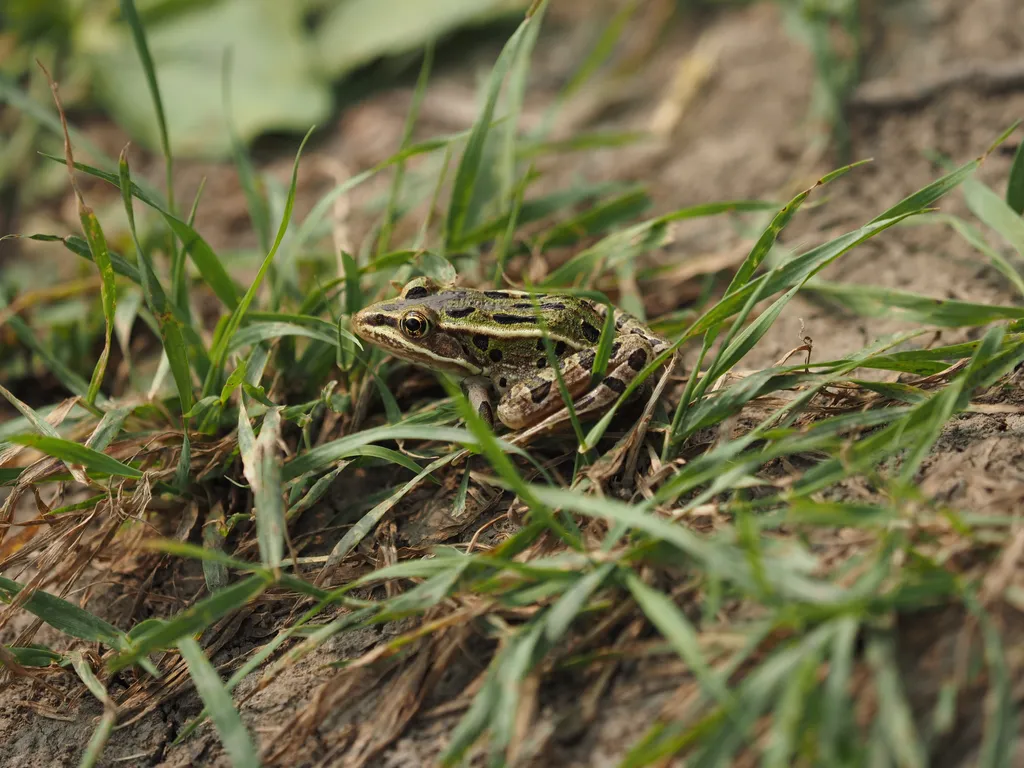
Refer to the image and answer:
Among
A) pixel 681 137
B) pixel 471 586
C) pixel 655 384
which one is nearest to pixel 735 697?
pixel 471 586

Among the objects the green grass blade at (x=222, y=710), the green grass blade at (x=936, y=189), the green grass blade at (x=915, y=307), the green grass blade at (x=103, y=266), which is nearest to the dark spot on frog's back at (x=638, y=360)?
the green grass blade at (x=915, y=307)

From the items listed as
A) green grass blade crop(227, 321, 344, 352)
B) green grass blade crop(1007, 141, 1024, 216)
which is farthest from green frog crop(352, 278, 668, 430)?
green grass blade crop(1007, 141, 1024, 216)

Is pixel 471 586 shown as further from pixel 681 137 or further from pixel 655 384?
pixel 681 137

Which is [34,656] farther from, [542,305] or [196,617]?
[542,305]

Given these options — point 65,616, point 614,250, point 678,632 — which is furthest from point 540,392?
point 65,616

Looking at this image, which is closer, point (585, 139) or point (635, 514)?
point (635, 514)

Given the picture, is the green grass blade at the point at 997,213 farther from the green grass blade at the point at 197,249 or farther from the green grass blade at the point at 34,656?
the green grass blade at the point at 34,656

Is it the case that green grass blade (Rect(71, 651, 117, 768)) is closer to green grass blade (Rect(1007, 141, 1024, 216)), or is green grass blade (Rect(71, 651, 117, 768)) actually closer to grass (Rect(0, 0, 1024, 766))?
grass (Rect(0, 0, 1024, 766))
